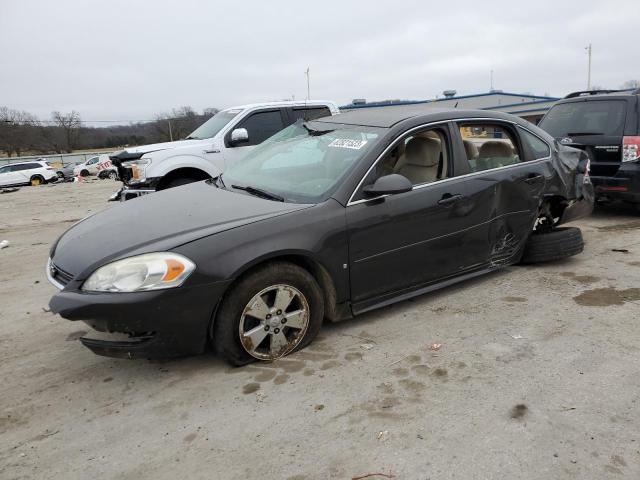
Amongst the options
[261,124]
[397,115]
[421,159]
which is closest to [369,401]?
[421,159]

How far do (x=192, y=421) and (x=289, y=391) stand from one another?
22.5 inches

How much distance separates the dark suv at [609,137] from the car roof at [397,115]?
2893 millimetres

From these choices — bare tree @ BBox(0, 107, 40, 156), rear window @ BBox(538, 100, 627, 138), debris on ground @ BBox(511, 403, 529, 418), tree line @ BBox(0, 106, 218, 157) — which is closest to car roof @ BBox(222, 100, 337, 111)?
rear window @ BBox(538, 100, 627, 138)

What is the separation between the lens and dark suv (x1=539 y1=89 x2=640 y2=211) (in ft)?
21.1

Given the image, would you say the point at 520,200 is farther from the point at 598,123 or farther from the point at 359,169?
the point at 598,123

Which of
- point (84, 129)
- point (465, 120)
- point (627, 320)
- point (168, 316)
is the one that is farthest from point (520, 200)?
point (84, 129)

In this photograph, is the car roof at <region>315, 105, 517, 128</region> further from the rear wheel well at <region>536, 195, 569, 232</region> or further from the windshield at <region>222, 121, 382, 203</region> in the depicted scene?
the rear wheel well at <region>536, 195, 569, 232</region>

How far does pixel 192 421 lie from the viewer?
2656 millimetres

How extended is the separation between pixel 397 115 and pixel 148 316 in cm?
254

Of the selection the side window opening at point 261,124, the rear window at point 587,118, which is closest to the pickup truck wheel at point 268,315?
the side window opening at point 261,124

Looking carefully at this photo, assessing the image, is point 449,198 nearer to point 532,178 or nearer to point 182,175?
point 532,178

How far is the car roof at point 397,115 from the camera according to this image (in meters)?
4.02

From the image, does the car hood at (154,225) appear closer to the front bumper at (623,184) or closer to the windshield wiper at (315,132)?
the windshield wiper at (315,132)

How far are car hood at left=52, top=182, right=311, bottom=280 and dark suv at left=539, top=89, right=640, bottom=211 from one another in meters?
5.19
